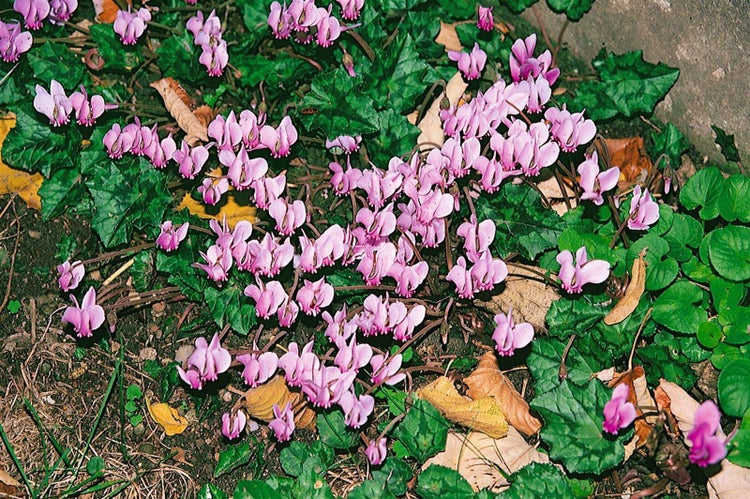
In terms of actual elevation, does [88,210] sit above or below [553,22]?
below

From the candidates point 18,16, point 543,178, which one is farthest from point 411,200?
point 18,16

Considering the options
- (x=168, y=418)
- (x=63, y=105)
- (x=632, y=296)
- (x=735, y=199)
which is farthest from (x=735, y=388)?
(x=63, y=105)

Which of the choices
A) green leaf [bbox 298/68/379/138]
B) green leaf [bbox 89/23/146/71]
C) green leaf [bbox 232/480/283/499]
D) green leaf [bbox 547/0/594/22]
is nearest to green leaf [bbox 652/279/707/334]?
green leaf [bbox 298/68/379/138]

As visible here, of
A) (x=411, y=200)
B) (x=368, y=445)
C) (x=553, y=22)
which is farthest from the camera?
(x=553, y=22)

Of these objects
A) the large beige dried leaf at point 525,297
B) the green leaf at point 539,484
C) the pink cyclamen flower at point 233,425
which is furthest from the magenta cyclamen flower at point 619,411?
the pink cyclamen flower at point 233,425

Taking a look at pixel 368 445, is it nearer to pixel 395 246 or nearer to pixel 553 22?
pixel 395 246

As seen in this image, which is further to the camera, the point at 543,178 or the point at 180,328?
the point at 543,178

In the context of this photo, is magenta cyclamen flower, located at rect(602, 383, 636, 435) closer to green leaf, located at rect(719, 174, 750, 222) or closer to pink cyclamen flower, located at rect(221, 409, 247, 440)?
green leaf, located at rect(719, 174, 750, 222)
